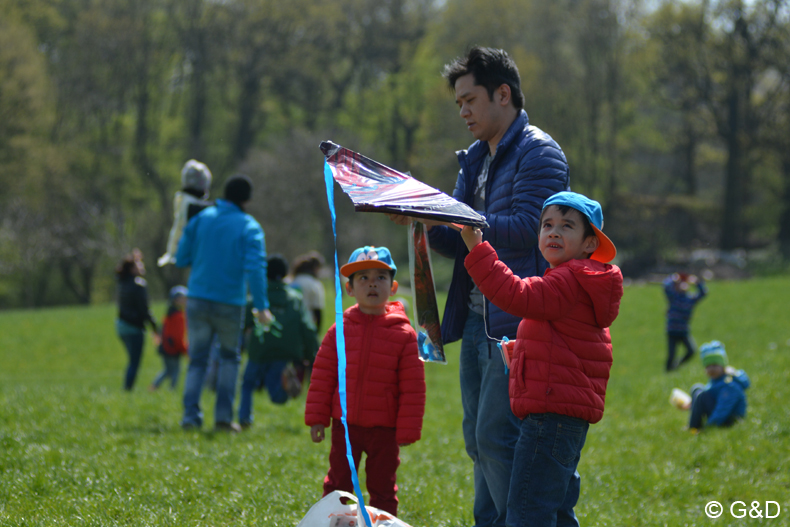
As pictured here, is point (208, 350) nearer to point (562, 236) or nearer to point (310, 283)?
point (310, 283)

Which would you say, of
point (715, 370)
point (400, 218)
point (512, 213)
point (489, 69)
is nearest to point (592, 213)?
point (512, 213)

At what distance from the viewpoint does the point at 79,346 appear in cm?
2095

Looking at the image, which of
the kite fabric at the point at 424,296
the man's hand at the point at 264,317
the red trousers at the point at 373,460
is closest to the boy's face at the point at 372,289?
the kite fabric at the point at 424,296

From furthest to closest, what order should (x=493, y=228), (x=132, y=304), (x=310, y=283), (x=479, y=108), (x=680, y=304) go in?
(x=680, y=304)
(x=132, y=304)
(x=310, y=283)
(x=479, y=108)
(x=493, y=228)

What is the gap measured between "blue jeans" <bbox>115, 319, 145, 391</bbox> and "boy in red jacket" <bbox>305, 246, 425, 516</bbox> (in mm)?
7661

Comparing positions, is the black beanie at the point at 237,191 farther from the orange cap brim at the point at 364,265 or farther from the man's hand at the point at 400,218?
the man's hand at the point at 400,218

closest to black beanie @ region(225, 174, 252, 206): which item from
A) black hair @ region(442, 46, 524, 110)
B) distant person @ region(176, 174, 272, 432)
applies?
distant person @ region(176, 174, 272, 432)

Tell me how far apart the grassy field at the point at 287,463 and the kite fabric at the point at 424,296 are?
1276mm

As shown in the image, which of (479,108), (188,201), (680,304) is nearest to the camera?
(479,108)

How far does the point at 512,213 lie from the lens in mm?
3549

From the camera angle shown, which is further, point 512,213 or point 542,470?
point 512,213

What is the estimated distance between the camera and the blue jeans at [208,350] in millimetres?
6832

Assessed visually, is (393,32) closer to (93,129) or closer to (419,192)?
(93,129)

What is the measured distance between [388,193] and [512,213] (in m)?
0.69
